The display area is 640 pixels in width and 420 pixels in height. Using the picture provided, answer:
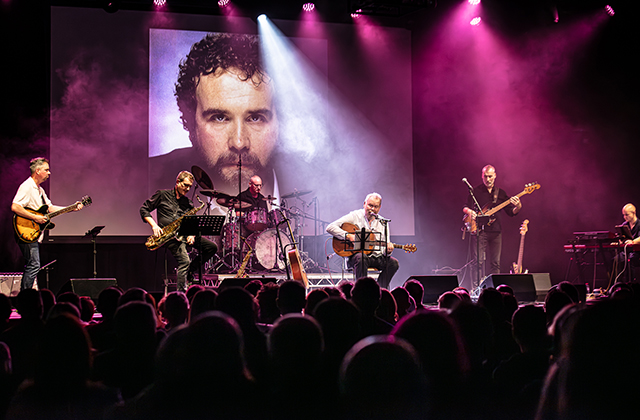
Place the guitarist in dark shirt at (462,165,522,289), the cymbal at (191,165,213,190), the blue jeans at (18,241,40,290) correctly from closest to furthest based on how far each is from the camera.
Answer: the blue jeans at (18,241,40,290)
the cymbal at (191,165,213,190)
the guitarist in dark shirt at (462,165,522,289)

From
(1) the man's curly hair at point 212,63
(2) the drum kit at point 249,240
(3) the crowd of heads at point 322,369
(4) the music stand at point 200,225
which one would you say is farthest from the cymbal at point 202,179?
(3) the crowd of heads at point 322,369

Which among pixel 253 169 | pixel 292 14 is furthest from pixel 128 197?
pixel 292 14

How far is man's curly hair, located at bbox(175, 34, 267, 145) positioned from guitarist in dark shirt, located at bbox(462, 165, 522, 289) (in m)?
4.51

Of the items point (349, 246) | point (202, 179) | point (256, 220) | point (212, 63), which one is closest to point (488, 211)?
point (349, 246)

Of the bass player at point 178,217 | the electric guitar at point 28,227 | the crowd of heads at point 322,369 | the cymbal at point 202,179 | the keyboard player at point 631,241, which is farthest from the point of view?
the cymbal at point 202,179

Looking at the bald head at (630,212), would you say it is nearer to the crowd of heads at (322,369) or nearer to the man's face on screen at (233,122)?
the man's face on screen at (233,122)

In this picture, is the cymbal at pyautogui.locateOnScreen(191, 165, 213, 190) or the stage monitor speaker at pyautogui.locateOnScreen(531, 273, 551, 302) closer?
the stage monitor speaker at pyautogui.locateOnScreen(531, 273, 551, 302)

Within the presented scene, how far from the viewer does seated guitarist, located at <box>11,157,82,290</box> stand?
586cm

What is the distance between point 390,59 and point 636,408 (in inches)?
358

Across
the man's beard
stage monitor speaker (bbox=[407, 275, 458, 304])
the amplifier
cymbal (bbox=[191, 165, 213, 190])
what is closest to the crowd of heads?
stage monitor speaker (bbox=[407, 275, 458, 304])

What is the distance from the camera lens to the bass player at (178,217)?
6375 millimetres

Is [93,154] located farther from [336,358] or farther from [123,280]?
[336,358]

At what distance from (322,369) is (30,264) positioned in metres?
5.87

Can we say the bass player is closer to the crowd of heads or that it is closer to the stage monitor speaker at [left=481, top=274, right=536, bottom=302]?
the stage monitor speaker at [left=481, top=274, right=536, bottom=302]
